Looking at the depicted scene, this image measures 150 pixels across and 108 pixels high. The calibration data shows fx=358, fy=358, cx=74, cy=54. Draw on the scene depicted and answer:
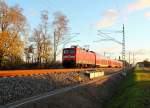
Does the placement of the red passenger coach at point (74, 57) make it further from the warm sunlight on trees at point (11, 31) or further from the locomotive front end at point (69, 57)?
the warm sunlight on trees at point (11, 31)

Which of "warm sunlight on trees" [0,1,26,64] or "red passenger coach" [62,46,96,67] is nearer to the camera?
"red passenger coach" [62,46,96,67]

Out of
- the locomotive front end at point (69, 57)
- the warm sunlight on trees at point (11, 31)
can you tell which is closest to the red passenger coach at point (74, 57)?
the locomotive front end at point (69, 57)

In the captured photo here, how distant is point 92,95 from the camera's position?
29.2m

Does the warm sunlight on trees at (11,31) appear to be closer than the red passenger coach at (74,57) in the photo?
No

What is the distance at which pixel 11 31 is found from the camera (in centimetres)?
6238

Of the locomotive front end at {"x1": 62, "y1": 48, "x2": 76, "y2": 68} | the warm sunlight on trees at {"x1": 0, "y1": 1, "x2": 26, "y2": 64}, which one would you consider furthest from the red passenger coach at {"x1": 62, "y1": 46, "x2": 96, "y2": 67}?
the warm sunlight on trees at {"x1": 0, "y1": 1, "x2": 26, "y2": 64}

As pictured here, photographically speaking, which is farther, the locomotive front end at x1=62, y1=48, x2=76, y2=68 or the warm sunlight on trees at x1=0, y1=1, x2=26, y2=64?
the warm sunlight on trees at x1=0, y1=1, x2=26, y2=64

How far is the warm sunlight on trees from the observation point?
58.9 meters

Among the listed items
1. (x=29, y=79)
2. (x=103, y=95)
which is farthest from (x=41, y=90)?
(x=103, y=95)

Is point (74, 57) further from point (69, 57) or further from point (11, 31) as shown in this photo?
point (11, 31)

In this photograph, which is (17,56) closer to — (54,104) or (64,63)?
(64,63)

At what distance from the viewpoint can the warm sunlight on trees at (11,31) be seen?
58.9m

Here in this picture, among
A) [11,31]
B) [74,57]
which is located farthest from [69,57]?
[11,31]

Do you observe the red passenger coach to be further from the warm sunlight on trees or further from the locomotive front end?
the warm sunlight on trees
